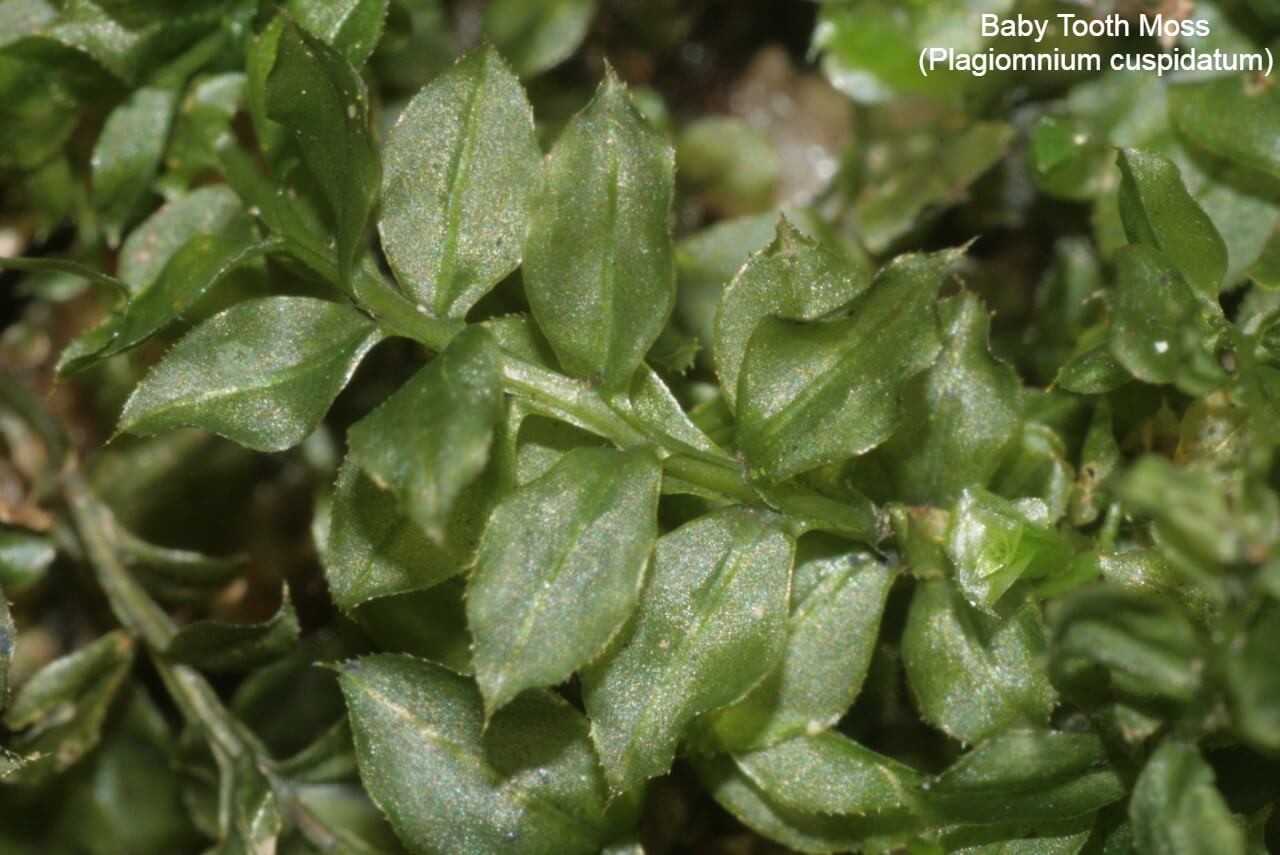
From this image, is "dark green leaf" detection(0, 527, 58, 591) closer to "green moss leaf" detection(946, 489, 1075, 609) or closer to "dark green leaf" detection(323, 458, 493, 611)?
"dark green leaf" detection(323, 458, 493, 611)

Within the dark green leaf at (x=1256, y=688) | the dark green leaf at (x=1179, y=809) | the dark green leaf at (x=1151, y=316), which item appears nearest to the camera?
the dark green leaf at (x=1256, y=688)

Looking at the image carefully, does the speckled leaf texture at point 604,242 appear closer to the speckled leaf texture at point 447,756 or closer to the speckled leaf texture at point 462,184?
the speckled leaf texture at point 462,184

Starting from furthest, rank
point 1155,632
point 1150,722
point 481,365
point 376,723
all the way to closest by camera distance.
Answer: point 376,723
point 1150,722
point 481,365
point 1155,632

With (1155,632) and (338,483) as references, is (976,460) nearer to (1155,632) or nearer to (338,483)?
(1155,632)

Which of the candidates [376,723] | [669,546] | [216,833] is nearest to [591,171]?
[669,546]

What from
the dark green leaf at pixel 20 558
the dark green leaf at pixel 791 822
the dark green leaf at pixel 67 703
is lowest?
the dark green leaf at pixel 791 822

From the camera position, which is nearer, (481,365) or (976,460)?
(481,365)

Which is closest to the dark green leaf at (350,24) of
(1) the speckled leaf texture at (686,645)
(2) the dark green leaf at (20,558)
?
(1) the speckled leaf texture at (686,645)

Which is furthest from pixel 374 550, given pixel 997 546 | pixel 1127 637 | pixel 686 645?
pixel 1127 637
